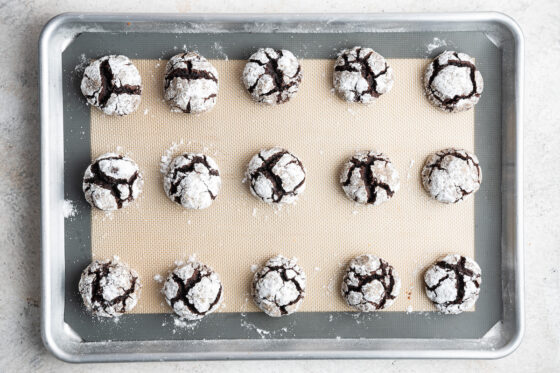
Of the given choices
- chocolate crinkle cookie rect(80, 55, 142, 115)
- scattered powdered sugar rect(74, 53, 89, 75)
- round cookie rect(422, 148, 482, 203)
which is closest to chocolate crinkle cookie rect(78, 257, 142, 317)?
chocolate crinkle cookie rect(80, 55, 142, 115)

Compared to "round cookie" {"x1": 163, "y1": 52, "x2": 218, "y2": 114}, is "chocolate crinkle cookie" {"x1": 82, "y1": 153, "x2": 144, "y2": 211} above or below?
below

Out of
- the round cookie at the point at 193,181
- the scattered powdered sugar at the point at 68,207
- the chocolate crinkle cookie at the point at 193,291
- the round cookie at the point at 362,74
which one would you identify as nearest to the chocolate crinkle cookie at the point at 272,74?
the round cookie at the point at 362,74

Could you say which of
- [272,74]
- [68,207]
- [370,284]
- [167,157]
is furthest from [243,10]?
[370,284]

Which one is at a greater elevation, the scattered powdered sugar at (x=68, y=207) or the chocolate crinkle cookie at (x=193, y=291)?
the scattered powdered sugar at (x=68, y=207)

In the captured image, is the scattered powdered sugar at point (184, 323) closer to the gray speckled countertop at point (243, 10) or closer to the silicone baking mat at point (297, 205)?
the silicone baking mat at point (297, 205)

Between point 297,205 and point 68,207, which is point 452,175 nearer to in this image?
point 297,205

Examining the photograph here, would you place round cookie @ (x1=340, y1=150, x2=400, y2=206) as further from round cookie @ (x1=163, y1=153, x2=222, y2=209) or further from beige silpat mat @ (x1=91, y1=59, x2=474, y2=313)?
round cookie @ (x1=163, y1=153, x2=222, y2=209)
